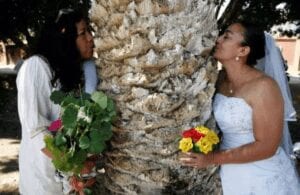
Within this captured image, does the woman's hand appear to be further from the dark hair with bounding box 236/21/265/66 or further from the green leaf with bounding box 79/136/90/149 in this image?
the dark hair with bounding box 236/21/265/66

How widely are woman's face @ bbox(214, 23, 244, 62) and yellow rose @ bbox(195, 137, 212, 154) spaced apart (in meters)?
0.68

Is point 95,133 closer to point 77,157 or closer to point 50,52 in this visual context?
point 77,157

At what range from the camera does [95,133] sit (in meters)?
2.21

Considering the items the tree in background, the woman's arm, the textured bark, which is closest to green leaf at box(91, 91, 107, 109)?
the textured bark

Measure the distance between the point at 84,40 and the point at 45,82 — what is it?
455 millimetres

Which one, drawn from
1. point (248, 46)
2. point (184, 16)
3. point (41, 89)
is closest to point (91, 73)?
point (41, 89)

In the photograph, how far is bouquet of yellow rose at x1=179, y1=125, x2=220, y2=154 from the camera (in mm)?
2209

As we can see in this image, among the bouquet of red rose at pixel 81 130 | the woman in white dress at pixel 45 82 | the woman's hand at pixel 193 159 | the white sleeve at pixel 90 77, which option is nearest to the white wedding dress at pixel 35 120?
the woman in white dress at pixel 45 82

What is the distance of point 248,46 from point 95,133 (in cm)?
131

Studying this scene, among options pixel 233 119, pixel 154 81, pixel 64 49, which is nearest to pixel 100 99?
pixel 154 81

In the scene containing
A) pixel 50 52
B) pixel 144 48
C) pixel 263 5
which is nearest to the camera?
pixel 144 48

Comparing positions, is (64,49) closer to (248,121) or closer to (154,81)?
(154,81)

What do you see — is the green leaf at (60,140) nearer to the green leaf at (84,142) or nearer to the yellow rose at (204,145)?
the green leaf at (84,142)

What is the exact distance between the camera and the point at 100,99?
2.27 meters
